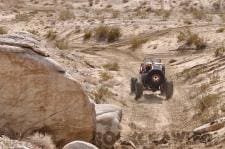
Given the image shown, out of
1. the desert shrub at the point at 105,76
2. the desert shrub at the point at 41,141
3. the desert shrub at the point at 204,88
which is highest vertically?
the desert shrub at the point at 41,141

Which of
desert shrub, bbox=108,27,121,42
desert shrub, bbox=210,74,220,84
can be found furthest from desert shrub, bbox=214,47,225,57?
desert shrub, bbox=108,27,121,42

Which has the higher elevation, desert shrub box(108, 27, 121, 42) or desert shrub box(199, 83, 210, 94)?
desert shrub box(199, 83, 210, 94)

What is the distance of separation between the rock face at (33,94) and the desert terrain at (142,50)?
153 centimetres

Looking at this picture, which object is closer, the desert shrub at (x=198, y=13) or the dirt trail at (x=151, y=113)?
the dirt trail at (x=151, y=113)

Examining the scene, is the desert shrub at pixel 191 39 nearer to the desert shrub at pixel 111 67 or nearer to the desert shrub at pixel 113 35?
the desert shrub at pixel 113 35

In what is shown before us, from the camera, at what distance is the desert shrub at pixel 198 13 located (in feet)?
151

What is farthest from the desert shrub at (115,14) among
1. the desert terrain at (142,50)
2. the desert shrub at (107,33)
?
the desert shrub at (107,33)

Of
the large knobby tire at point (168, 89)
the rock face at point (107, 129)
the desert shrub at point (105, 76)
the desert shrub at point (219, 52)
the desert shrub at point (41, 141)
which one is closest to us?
the desert shrub at point (41, 141)

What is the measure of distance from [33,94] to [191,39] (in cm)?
2344

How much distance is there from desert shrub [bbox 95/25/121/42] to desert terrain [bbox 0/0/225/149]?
7 centimetres

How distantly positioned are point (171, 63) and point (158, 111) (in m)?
12.4

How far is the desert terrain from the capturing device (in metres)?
18.4

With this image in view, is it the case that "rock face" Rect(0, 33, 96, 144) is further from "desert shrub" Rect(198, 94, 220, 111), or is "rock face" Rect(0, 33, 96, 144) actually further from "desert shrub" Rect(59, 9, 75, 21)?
"desert shrub" Rect(59, 9, 75, 21)

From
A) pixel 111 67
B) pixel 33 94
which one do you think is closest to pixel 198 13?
pixel 111 67
